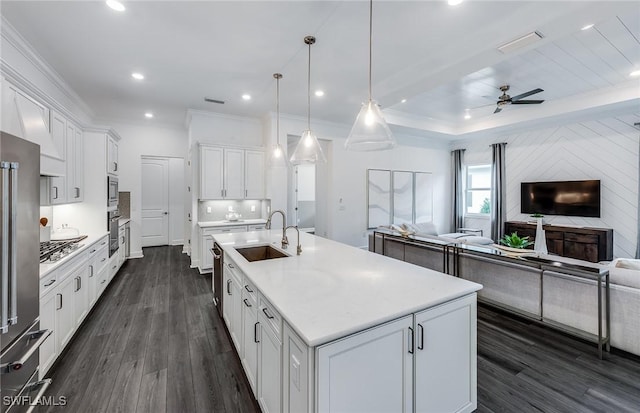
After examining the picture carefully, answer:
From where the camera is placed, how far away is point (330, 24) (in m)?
2.55

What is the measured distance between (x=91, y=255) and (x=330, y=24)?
3686 mm

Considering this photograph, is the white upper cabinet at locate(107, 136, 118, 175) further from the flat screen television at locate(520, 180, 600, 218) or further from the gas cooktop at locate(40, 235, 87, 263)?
the flat screen television at locate(520, 180, 600, 218)

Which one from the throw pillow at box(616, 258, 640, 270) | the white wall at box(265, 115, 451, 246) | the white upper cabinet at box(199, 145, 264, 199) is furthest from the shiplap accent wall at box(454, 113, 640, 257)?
the white upper cabinet at box(199, 145, 264, 199)

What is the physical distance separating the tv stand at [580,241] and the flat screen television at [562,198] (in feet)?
1.13

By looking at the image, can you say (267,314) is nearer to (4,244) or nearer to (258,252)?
(4,244)

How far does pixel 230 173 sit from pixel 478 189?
6.40 metres

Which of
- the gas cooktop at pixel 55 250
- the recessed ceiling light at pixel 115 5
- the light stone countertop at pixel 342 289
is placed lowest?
the light stone countertop at pixel 342 289

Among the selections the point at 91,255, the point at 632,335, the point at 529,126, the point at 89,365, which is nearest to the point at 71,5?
the point at 91,255

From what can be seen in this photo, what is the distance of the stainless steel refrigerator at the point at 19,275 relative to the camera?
4.14 feet

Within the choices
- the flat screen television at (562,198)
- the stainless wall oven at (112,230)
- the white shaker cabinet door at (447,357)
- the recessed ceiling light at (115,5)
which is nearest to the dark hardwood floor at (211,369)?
the white shaker cabinet door at (447,357)

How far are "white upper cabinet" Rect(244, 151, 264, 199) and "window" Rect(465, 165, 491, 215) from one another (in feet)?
18.8

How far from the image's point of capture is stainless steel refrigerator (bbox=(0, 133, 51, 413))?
4.14 ft

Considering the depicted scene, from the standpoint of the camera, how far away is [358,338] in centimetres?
120

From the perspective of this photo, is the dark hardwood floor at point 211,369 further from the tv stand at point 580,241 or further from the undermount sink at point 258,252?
the tv stand at point 580,241
